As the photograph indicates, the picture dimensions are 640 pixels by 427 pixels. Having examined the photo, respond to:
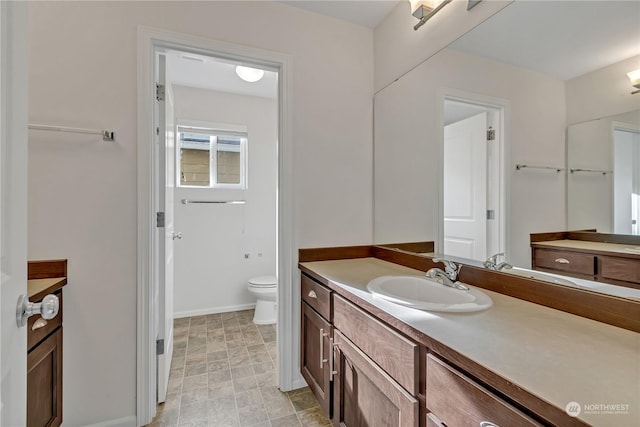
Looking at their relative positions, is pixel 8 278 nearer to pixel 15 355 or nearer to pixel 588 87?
pixel 15 355

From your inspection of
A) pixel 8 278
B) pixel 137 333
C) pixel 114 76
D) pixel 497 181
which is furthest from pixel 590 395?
pixel 114 76

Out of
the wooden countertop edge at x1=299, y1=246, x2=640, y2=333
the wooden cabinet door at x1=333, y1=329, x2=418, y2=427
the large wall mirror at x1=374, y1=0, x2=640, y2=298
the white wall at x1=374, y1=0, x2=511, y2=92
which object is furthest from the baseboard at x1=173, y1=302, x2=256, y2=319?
the white wall at x1=374, y1=0, x2=511, y2=92

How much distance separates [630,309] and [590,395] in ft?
Result: 1.61

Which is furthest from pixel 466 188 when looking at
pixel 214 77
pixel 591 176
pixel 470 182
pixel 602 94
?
pixel 214 77

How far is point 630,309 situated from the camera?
2.67 feet

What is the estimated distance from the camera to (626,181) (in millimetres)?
895

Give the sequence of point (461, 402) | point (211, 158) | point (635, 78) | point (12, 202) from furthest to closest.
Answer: point (211, 158) → point (635, 78) → point (461, 402) → point (12, 202)

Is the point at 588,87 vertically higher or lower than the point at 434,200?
higher

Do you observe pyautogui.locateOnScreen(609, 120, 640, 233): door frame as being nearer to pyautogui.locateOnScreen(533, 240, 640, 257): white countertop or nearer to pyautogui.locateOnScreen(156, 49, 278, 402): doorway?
pyautogui.locateOnScreen(533, 240, 640, 257): white countertop

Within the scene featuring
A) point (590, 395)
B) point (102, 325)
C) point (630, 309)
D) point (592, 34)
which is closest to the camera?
point (590, 395)

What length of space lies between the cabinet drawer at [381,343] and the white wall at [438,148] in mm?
663

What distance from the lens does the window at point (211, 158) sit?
10.2 ft

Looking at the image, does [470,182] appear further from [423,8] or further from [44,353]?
[44,353]

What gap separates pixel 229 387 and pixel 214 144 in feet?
7.98
